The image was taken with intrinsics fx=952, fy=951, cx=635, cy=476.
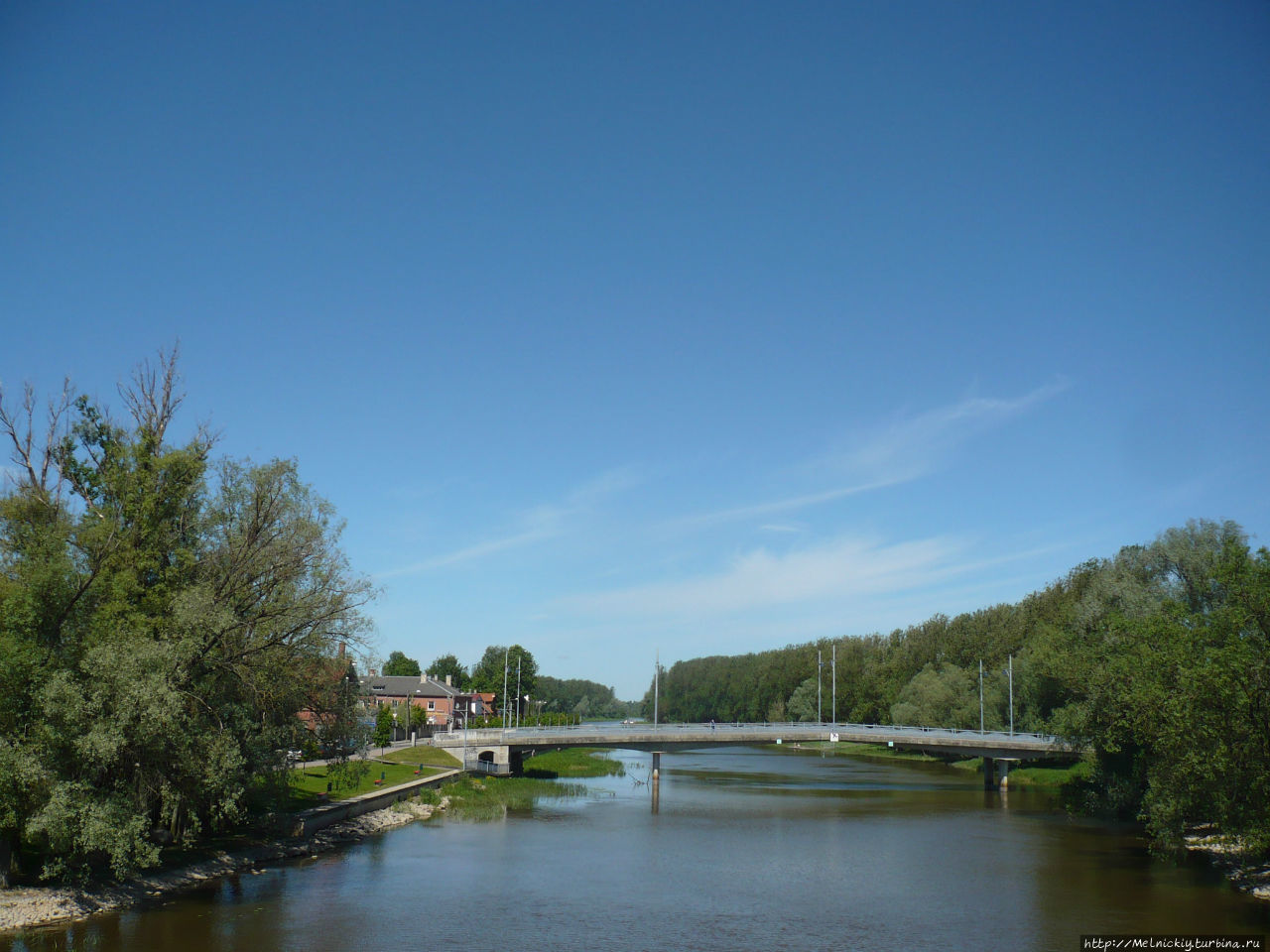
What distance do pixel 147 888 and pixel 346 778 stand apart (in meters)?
18.8

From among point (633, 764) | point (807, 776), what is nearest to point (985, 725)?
point (807, 776)

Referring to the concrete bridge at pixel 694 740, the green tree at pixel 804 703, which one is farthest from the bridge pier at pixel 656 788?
the green tree at pixel 804 703

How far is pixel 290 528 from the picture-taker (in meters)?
41.3

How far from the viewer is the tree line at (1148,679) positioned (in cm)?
3431

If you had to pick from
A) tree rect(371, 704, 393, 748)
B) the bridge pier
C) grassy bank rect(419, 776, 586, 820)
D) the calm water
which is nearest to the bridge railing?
the bridge pier

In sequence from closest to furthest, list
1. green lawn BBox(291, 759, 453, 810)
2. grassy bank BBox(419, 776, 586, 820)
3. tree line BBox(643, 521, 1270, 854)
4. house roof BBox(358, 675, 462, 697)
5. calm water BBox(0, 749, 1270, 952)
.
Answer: calm water BBox(0, 749, 1270, 952) < tree line BBox(643, 521, 1270, 854) < green lawn BBox(291, 759, 453, 810) < grassy bank BBox(419, 776, 586, 820) < house roof BBox(358, 675, 462, 697)

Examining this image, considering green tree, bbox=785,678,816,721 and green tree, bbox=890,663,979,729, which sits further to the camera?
green tree, bbox=785,678,816,721

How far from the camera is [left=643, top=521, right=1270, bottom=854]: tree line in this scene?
113 feet

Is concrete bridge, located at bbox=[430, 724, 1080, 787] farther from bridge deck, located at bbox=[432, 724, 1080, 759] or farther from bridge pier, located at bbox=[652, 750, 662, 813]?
bridge pier, located at bbox=[652, 750, 662, 813]

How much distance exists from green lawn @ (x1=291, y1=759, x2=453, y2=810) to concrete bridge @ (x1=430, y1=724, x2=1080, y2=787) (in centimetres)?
687

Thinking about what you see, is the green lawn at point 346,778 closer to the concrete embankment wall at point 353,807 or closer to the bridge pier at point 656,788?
the concrete embankment wall at point 353,807

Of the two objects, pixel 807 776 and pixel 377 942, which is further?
pixel 807 776

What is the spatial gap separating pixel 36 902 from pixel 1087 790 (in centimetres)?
6068

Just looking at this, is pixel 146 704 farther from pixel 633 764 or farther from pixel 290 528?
pixel 633 764
